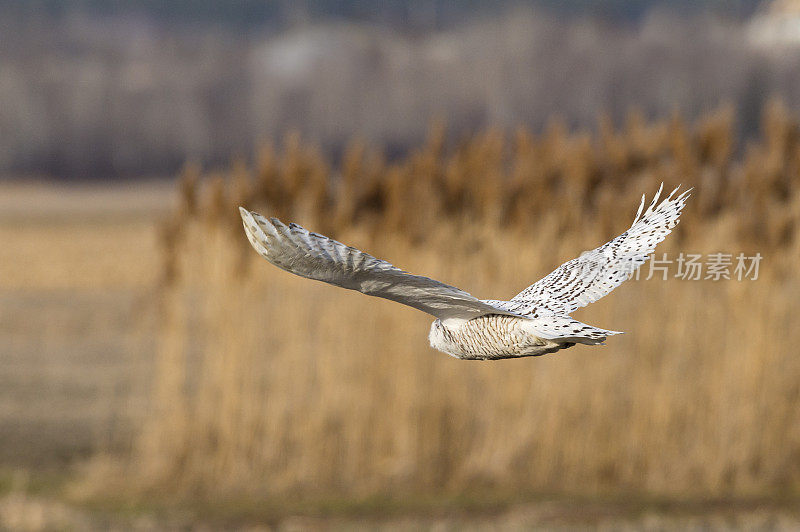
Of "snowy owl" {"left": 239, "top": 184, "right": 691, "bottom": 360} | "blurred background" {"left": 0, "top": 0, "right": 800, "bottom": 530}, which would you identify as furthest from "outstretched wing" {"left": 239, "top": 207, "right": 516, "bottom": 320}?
"blurred background" {"left": 0, "top": 0, "right": 800, "bottom": 530}

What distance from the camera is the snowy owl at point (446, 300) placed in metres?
0.71

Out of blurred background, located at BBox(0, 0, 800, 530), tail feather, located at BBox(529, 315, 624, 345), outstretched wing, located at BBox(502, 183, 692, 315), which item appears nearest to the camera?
tail feather, located at BBox(529, 315, 624, 345)

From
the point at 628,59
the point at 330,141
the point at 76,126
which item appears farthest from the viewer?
the point at 76,126

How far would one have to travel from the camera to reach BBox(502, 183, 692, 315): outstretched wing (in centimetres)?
82

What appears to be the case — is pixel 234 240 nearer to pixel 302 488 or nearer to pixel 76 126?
pixel 302 488

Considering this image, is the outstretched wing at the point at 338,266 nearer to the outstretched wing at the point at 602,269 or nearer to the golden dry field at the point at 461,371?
the outstretched wing at the point at 602,269

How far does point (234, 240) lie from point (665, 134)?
12.9 feet

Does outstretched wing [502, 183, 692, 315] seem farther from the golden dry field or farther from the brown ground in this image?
the brown ground

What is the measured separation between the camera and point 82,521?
32.4 ft

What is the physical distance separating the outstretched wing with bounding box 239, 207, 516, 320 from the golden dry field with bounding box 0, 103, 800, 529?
7.73 metres

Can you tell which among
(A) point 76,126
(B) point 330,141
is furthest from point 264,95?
(A) point 76,126

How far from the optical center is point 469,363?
9.75 metres

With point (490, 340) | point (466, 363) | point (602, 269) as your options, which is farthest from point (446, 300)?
point (466, 363)

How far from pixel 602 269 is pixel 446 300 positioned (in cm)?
20
